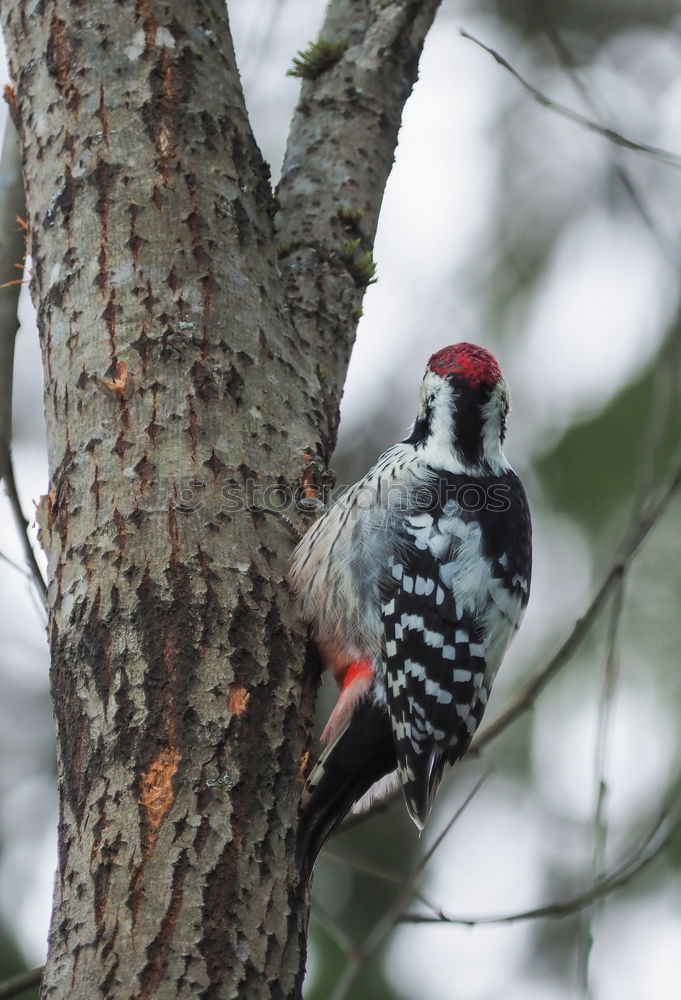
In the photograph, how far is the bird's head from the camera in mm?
3141

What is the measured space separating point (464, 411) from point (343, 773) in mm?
1253

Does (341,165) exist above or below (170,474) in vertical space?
above

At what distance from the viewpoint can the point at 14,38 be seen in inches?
105

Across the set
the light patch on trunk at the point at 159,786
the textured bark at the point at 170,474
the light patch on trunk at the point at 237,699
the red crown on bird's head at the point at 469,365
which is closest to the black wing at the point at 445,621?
the red crown on bird's head at the point at 469,365

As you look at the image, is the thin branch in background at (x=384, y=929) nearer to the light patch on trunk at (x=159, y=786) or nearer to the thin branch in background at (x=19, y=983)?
the thin branch in background at (x=19, y=983)

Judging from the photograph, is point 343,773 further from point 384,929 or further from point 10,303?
point 10,303

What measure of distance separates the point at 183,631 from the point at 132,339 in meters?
0.68

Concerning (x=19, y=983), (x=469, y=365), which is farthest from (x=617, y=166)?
(x=19, y=983)

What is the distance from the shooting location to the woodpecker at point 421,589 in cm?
253

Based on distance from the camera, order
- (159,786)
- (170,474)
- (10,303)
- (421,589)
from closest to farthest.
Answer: (159,786), (170,474), (10,303), (421,589)

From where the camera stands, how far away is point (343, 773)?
232 cm

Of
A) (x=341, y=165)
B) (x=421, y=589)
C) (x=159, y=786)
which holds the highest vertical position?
(x=341, y=165)

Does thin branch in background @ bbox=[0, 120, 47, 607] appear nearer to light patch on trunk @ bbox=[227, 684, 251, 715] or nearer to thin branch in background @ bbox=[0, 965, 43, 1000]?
light patch on trunk @ bbox=[227, 684, 251, 715]

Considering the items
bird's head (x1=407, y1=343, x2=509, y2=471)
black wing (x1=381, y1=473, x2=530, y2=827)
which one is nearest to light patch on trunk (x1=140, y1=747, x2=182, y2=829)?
black wing (x1=381, y1=473, x2=530, y2=827)
